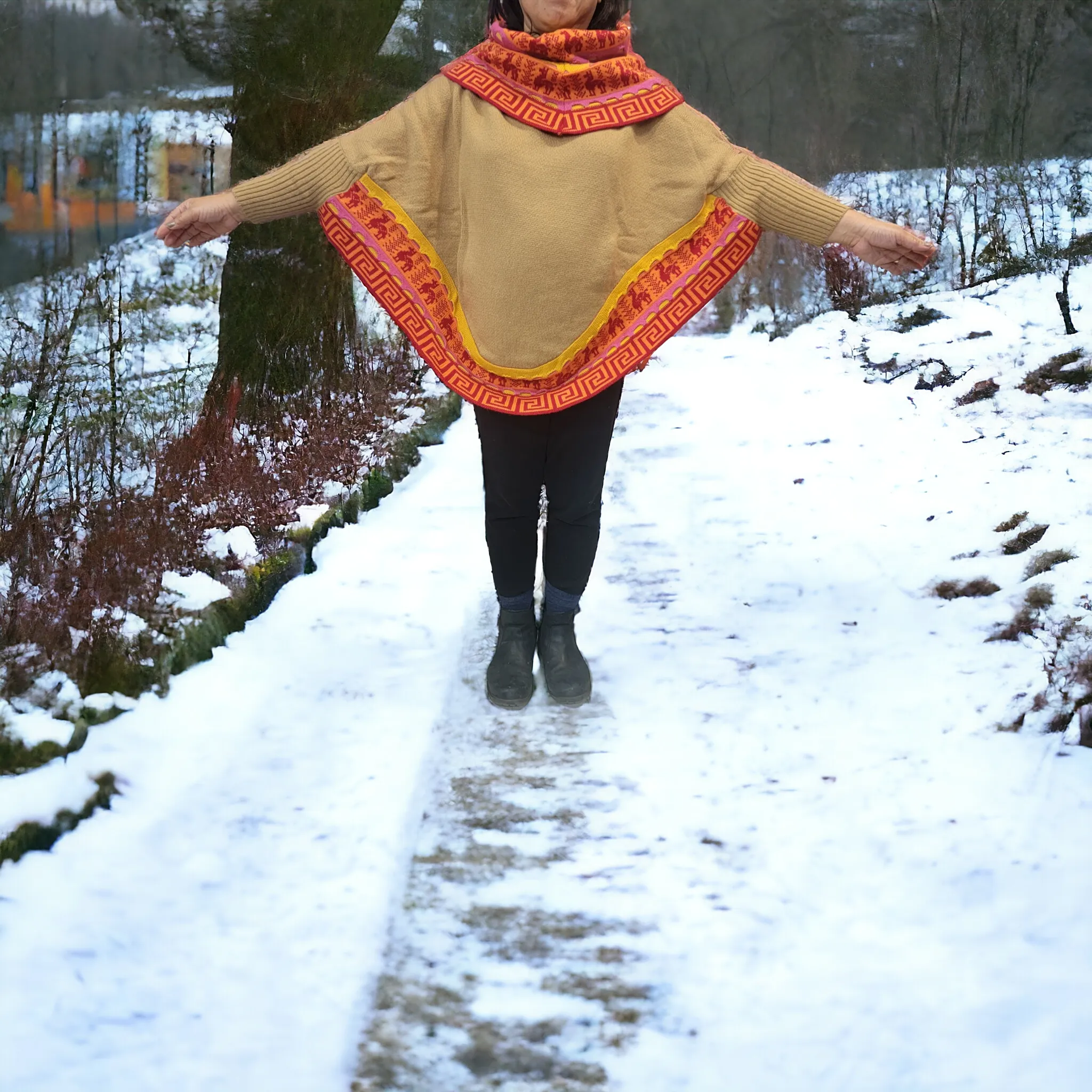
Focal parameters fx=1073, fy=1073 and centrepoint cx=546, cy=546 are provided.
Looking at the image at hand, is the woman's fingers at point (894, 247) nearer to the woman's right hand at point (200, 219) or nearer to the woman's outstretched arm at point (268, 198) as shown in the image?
the woman's outstretched arm at point (268, 198)

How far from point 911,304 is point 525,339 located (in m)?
6.67

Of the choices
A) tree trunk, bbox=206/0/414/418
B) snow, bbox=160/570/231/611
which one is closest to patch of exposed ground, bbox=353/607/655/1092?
snow, bbox=160/570/231/611

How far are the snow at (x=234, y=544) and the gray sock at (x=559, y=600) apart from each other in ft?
3.99

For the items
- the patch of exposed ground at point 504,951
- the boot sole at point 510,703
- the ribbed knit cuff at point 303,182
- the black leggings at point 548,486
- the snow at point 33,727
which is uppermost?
the ribbed knit cuff at point 303,182

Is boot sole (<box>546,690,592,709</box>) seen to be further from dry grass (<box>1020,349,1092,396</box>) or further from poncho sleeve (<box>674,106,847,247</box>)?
dry grass (<box>1020,349,1092,396</box>)

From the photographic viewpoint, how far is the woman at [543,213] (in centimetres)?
260

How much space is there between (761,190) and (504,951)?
1839 millimetres

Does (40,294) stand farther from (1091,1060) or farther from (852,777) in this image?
(1091,1060)

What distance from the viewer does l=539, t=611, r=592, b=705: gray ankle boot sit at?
3.01 metres

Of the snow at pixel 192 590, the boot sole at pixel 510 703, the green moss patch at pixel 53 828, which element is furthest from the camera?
the snow at pixel 192 590

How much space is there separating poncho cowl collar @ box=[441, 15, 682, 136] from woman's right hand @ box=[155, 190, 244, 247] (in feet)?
2.09

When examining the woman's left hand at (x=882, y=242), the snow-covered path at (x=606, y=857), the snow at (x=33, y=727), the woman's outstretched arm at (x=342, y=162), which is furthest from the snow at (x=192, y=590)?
the woman's left hand at (x=882, y=242)

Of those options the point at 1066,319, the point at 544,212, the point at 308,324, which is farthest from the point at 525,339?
the point at 1066,319

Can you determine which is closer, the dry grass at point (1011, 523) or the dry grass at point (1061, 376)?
the dry grass at point (1011, 523)
